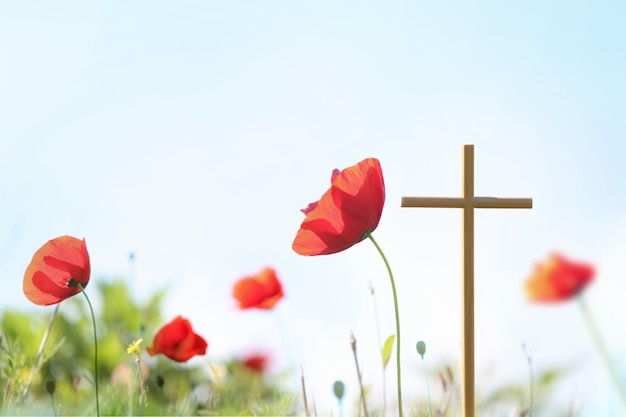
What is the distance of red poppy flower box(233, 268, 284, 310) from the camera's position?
150 cm

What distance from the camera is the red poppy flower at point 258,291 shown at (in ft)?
4.91

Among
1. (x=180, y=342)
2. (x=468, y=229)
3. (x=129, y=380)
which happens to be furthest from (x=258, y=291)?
(x=468, y=229)

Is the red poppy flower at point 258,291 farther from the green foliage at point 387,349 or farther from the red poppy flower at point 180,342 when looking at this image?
the green foliage at point 387,349

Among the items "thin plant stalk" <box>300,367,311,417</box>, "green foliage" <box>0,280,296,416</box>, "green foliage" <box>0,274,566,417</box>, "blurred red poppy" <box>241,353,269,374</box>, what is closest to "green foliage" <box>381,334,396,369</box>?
"green foliage" <box>0,274,566,417</box>

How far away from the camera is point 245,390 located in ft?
5.60

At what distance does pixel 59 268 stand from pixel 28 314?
85cm


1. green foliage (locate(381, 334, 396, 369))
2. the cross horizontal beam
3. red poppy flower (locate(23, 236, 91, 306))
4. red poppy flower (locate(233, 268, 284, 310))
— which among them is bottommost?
green foliage (locate(381, 334, 396, 369))

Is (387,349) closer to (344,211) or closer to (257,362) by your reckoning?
(344,211)

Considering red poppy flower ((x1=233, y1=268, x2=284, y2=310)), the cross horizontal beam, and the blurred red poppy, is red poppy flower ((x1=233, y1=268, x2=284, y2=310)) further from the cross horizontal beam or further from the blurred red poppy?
the cross horizontal beam

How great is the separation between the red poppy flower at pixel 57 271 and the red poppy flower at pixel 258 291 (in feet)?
1.09

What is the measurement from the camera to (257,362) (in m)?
1.71

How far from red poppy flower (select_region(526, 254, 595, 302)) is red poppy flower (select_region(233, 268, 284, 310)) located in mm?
420

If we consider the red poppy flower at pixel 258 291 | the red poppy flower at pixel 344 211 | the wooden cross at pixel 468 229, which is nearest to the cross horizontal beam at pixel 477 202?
the wooden cross at pixel 468 229

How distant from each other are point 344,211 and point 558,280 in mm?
527
